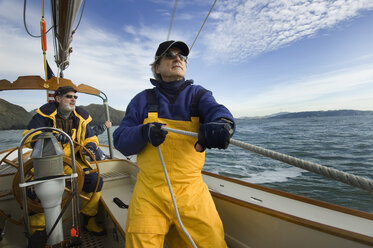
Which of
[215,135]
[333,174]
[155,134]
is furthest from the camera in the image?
[155,134]

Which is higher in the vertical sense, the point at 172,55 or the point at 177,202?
the point at 172,55

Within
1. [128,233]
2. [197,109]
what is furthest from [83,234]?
[197,109]

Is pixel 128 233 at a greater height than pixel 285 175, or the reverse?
pixel 128 233

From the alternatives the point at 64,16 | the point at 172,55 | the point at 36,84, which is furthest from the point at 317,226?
the point at 64,16

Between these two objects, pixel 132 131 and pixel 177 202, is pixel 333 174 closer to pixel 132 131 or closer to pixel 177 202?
pixel 177 202

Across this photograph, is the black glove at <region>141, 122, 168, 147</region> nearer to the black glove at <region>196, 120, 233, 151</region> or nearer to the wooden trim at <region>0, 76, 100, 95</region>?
the black glove at <region>196, 120, 233, 151</region>

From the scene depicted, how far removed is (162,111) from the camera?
1332mm

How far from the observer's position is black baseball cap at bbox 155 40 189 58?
1.39m

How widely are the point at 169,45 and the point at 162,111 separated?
442 millimetres

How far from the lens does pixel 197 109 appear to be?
4.31 ft

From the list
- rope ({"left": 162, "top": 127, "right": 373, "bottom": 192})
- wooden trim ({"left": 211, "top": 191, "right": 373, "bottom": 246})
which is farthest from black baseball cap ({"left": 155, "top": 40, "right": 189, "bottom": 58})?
wooden trim ({"left": 211, "top": 191, "right": 373, "bottom": 246})

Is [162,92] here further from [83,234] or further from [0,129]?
[0,129]

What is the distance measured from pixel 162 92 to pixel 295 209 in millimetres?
1356

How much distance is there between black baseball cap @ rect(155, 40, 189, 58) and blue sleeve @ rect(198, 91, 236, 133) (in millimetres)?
335
